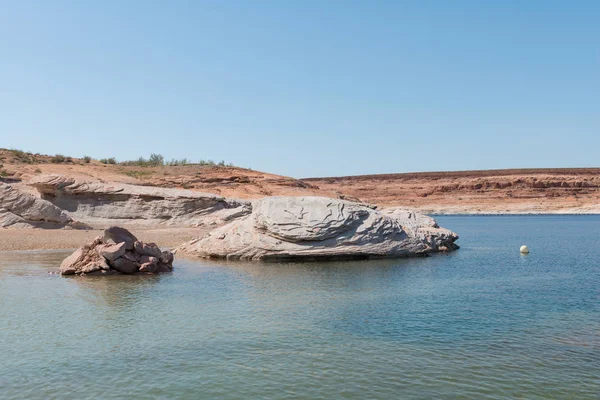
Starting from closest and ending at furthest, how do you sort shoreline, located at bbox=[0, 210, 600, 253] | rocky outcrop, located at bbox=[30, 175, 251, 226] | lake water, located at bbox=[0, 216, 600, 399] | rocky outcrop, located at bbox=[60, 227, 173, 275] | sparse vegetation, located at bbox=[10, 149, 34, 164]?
lake water, located at bbox=[0, 216, 600, 399] < rocky outcrop, located at bbox=[60, 227, 173, 275] < shoreline, located at bbox=[0, 210, 600, 253] < rocky outcrop, located at bbox=[30, 175, 251, 226] < sparse vegetation, located at bbox=[10, 149, 34, 164]

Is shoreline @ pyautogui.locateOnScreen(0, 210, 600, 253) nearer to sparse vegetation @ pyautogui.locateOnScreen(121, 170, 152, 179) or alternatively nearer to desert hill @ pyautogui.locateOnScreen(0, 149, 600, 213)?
desert hill @ pyautogui.locateOnScreen(0, 149, 600, 213)

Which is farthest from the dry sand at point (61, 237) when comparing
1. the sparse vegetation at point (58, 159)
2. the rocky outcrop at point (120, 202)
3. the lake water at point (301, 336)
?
the sparse vegetation at point (58, 159)

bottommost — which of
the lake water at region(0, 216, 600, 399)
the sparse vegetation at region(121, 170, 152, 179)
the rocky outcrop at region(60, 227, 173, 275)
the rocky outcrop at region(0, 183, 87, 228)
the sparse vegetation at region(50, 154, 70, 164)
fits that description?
the lake water at region(0, 216, 600, 399)

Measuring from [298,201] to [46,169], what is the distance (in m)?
32.6

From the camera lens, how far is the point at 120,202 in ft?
110

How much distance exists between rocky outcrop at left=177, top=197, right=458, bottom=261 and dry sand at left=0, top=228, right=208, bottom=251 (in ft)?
21.7

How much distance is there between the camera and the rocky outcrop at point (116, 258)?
53.4 feet

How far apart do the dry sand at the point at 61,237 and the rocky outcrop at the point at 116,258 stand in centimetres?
791

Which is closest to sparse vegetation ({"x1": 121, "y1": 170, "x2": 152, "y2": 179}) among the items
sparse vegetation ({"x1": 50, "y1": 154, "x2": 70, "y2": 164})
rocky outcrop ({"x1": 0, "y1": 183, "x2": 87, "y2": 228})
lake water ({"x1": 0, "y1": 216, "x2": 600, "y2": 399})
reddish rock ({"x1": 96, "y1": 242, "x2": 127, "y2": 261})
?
sparse vegetation ({"x1": 50, "y1": 154, "x2": 70, "y2": 164})

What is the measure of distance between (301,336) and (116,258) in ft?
29.5

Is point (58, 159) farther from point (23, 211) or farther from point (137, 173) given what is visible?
point (23, 211)

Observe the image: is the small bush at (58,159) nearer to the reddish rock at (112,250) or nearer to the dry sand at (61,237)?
the dry sand at (61,237)

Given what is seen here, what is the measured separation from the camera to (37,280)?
14992 millimetres

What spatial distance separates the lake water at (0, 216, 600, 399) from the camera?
23.1 feet
